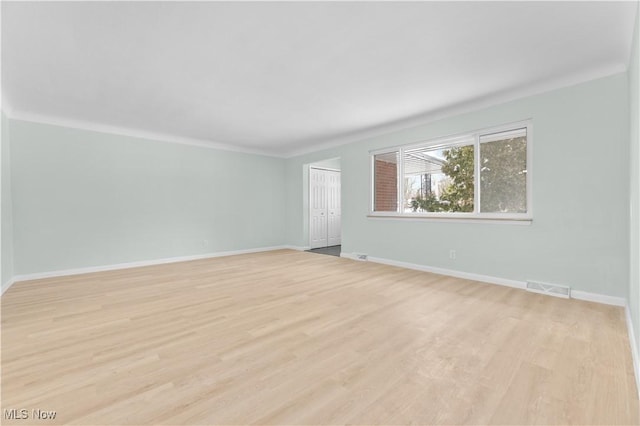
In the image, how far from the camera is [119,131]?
4.97m

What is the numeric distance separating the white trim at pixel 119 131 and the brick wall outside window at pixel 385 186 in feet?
10.6

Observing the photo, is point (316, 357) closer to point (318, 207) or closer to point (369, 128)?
point (369, 128)

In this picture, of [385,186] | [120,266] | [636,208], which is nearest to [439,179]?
[385,186]

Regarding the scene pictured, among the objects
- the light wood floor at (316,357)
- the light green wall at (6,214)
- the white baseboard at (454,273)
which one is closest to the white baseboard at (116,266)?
the light green wall at (6,214)

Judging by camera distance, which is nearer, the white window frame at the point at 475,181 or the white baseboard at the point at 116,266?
the white window frame at the point at 475,181

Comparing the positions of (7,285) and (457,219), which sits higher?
(457,219)

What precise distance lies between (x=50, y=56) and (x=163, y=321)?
8.93ft

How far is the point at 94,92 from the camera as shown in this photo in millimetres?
3465

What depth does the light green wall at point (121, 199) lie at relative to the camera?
4234 millimetres

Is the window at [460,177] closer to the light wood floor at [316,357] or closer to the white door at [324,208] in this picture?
the light wood floor at [316,357]

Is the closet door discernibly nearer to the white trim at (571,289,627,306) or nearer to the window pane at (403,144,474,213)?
the window pane at (403,144,474,213)

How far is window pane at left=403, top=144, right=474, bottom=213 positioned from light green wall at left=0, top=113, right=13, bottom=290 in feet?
19.4

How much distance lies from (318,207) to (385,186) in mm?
2562

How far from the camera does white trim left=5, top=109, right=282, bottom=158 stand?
4.19m
